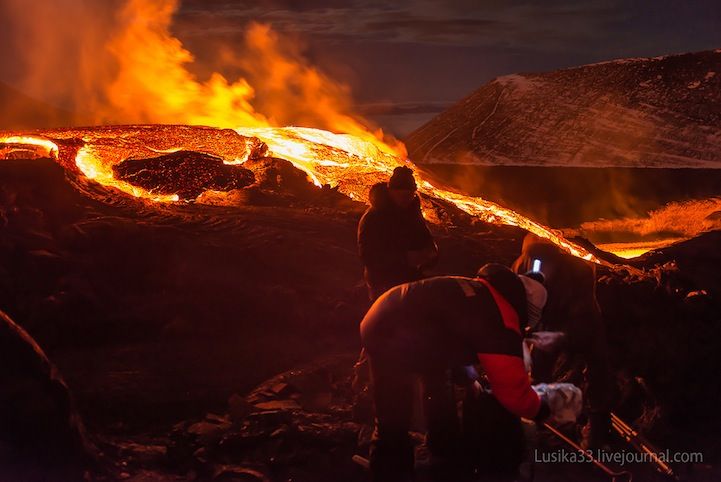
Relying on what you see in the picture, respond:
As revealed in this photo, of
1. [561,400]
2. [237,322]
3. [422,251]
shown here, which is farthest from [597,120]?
[561,400]

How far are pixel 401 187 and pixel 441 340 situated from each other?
2.17 metres

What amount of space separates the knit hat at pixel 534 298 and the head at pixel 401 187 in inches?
82.6

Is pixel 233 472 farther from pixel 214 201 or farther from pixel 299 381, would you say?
pixel 214 201

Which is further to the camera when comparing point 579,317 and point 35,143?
point 35,143

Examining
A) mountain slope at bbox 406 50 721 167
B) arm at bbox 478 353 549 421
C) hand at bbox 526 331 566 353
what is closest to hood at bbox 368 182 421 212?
hand at bbox 526 331 566 353

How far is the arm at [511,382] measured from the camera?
10.4 ft

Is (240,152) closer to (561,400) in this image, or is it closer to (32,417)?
(32,417)

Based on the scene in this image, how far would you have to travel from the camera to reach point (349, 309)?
714 centimetres

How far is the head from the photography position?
538 cm

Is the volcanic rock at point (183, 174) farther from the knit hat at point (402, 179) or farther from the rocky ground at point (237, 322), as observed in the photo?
the knit hat at point (402, 179)

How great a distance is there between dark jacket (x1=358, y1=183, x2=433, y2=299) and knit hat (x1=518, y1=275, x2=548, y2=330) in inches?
78.4

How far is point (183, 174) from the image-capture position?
30.4 feet

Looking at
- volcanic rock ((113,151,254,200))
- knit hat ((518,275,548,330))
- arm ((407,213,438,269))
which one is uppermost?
volcanic rock ((113,151,254,200))

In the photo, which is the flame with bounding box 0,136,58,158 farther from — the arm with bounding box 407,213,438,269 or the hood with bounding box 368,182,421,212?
the arm with bounding box 407,213,438,269
